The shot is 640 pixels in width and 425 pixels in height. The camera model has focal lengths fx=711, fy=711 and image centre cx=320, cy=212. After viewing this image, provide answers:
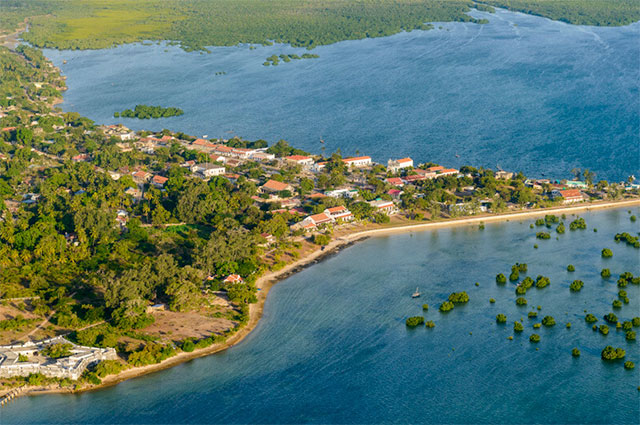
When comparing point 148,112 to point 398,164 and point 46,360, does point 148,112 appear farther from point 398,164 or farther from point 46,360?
point 46,360

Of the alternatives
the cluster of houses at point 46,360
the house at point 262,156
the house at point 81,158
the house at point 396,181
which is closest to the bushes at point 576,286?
the house at point 396,181

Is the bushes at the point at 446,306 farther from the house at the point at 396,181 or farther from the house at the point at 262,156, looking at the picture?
the house at the point at 262,156

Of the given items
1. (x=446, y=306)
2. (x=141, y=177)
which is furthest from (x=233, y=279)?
(x=141, y=177)

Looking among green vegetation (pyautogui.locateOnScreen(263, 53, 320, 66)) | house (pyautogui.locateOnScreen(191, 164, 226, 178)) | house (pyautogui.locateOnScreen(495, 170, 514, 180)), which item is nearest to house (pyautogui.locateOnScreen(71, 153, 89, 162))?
house (pyautogui.locateOnScreen(191, 164, 226, 178))

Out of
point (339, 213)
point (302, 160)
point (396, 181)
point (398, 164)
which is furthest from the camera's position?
point (302, 160)

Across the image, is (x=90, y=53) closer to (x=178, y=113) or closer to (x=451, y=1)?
(x=178, y=113)

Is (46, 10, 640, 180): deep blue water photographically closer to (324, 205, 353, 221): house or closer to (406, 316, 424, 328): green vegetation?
(324, 205, 353, 221): house

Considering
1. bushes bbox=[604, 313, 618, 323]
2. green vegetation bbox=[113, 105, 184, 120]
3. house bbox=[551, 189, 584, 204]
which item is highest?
green vegetation bbox=[113, 105, 184, 120]
